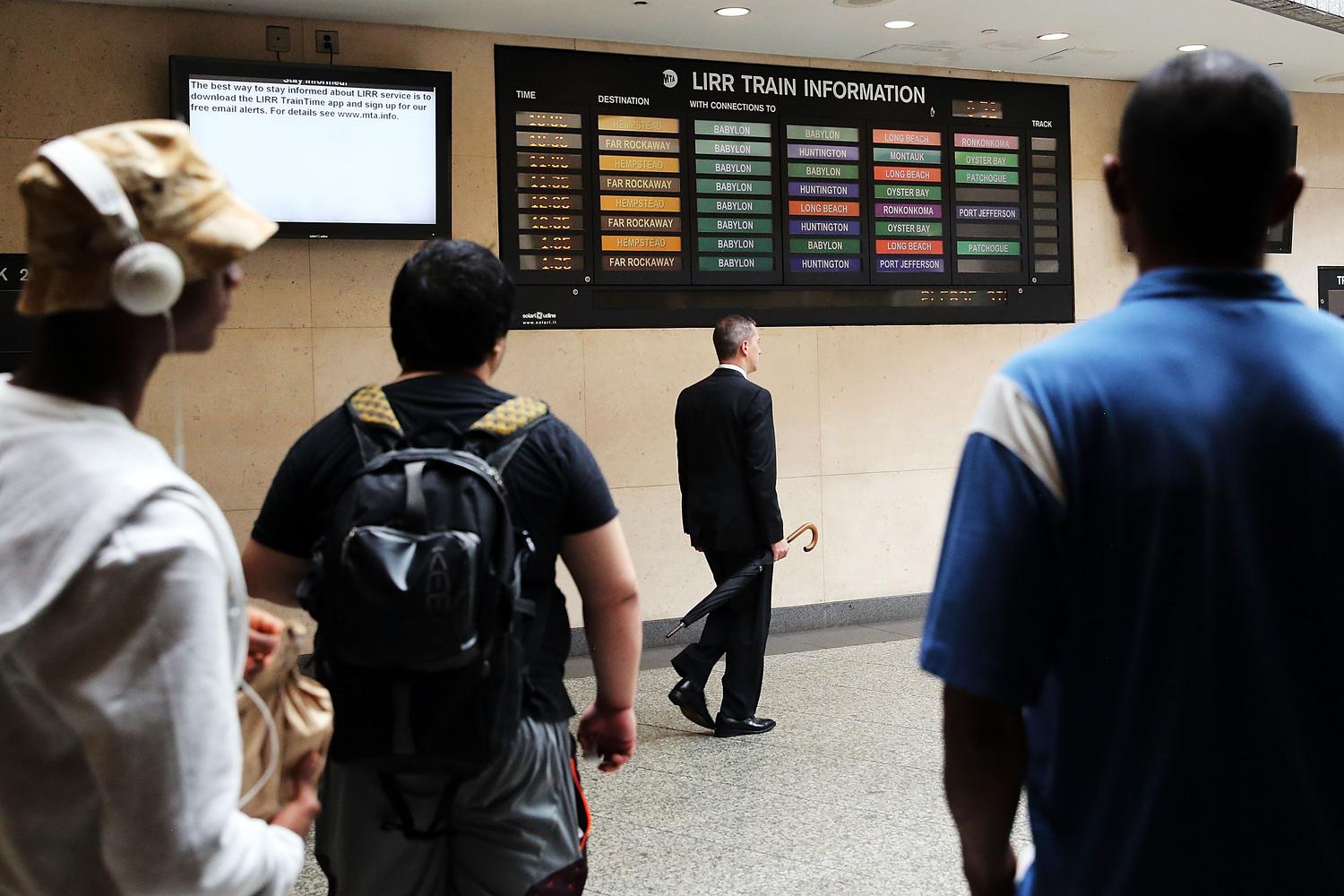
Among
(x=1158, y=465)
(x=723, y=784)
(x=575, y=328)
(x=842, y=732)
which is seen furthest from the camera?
(x=575, y=328)

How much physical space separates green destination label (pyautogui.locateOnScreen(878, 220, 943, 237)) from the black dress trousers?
2.89 metres

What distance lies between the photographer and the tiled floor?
146 inches

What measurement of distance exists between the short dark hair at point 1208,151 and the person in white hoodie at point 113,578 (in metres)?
0.83

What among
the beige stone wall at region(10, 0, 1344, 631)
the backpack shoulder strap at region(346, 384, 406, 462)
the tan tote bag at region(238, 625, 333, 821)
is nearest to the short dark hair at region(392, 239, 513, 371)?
the backpack shoulder strap at region(346, 384, 406, 462)

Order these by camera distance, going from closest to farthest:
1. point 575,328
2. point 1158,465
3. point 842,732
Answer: point 1158,465, point 842,732, point 575,328

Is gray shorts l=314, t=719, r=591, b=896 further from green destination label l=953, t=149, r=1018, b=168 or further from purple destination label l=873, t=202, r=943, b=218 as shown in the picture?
green destination label l=953, t=149, r=1018, b=168

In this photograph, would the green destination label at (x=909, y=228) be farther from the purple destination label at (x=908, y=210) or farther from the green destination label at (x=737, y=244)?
the green destination label at (x=737, y=244)

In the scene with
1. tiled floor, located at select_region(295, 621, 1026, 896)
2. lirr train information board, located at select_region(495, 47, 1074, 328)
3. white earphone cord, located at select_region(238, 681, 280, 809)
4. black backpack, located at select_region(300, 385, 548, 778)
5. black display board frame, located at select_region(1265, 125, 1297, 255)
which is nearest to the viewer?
white earphone cord, located at select_region(238, 681, 280, 809)

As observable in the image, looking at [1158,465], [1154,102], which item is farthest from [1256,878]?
[1154,102]

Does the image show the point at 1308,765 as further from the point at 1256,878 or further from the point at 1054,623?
the point at 1054,623

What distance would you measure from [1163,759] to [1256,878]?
0.43 ft

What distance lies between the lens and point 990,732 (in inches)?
48.3

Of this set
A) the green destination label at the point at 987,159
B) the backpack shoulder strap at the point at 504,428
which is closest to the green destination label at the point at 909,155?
the green destination label at the point at 987,159

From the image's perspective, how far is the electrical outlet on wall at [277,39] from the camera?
627 cm
